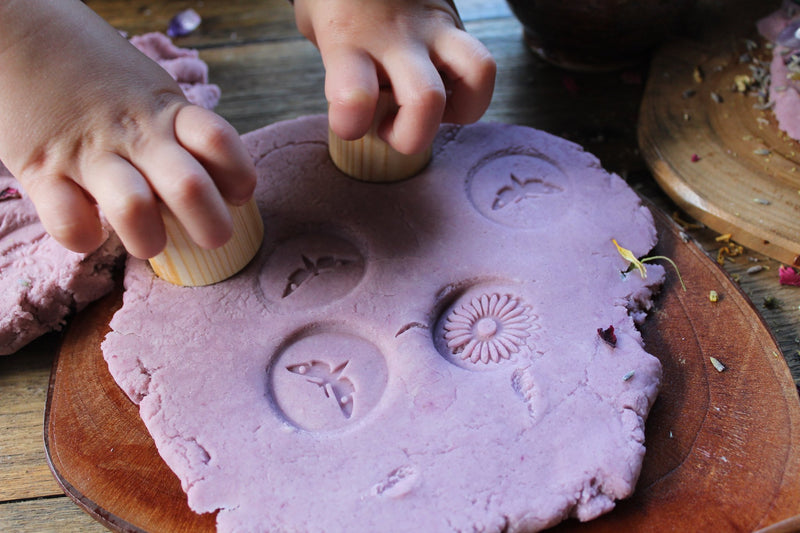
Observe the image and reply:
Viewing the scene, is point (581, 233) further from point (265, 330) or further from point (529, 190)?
point (265, 330)

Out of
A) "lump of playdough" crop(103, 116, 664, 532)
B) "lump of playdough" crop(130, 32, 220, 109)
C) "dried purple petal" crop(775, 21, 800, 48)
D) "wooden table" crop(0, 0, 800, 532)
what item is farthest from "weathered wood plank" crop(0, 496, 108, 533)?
"dried purple petal" crop(775, 21, 800, 48)

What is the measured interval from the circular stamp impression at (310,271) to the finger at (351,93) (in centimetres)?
18

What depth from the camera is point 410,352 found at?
86cm

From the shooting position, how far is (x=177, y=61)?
1.30 metres

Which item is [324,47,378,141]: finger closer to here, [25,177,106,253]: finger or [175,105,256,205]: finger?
[175,105,256,205]: finger

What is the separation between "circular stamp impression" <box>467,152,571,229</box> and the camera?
1.03 meters

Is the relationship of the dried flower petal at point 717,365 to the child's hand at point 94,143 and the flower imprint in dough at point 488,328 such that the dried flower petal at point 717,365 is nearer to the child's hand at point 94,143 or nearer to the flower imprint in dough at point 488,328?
the flower imprint in dough at point 488,328

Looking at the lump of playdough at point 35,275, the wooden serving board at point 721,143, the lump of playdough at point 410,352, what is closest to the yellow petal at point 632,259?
the lump of playdough at point 410,352

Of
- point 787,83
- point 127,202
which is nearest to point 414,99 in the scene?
point 127,202

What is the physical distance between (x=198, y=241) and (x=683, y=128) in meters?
0.91

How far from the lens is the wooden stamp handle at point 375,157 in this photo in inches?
39.0

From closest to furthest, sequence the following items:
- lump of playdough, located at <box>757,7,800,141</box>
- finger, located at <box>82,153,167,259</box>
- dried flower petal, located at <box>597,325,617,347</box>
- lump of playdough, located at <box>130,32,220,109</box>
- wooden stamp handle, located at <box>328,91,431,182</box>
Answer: finger, located at <box>82,153,167,259</box> < dried flower petal, located at <box>597,325,617,347</box> < wooden stamp handle, located at <box>328,91,431,182</box> < lump of playdough, located at <box>757,7,800,141</box> < lump of playdough, located at <box>130,32,220,109</box>

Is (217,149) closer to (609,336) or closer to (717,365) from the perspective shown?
(609,336)

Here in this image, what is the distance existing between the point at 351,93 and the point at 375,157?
0.54 feet
